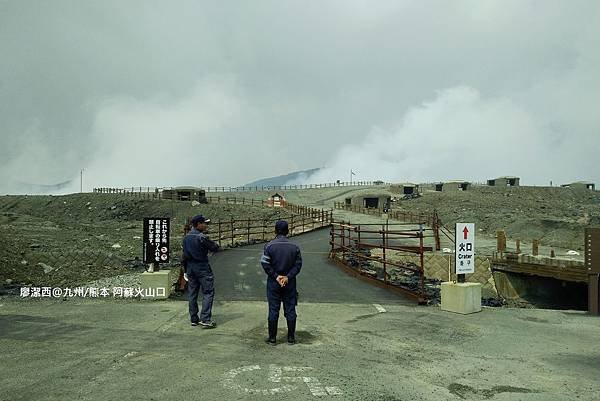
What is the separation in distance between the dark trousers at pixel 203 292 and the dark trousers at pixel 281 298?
1.42m

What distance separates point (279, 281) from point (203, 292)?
5.93 ft

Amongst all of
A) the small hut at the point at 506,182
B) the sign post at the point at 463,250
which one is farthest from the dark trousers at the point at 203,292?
the small hut at the point at 506,182

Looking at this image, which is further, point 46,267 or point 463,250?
point 46,267

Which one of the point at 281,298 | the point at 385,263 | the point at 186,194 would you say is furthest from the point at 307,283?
the point at 186,194

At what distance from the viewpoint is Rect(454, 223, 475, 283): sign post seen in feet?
30.9

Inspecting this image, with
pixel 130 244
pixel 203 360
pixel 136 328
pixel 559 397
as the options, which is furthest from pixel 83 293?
pixel 130 244

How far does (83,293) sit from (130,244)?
12.1m

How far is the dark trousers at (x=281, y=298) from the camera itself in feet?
22.1

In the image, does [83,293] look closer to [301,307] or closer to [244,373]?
[301,307]

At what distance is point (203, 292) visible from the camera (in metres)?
7.86

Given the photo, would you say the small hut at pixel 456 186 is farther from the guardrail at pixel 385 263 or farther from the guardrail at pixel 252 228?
the guardrail at pixel 385 263

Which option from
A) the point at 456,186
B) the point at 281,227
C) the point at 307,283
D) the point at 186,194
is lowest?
the point at 307,283

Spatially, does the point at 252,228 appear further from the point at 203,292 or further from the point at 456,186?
the point at 456,186

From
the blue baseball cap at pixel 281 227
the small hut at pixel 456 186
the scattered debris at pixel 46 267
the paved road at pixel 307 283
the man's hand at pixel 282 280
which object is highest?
the small hut at pixel 456 186
